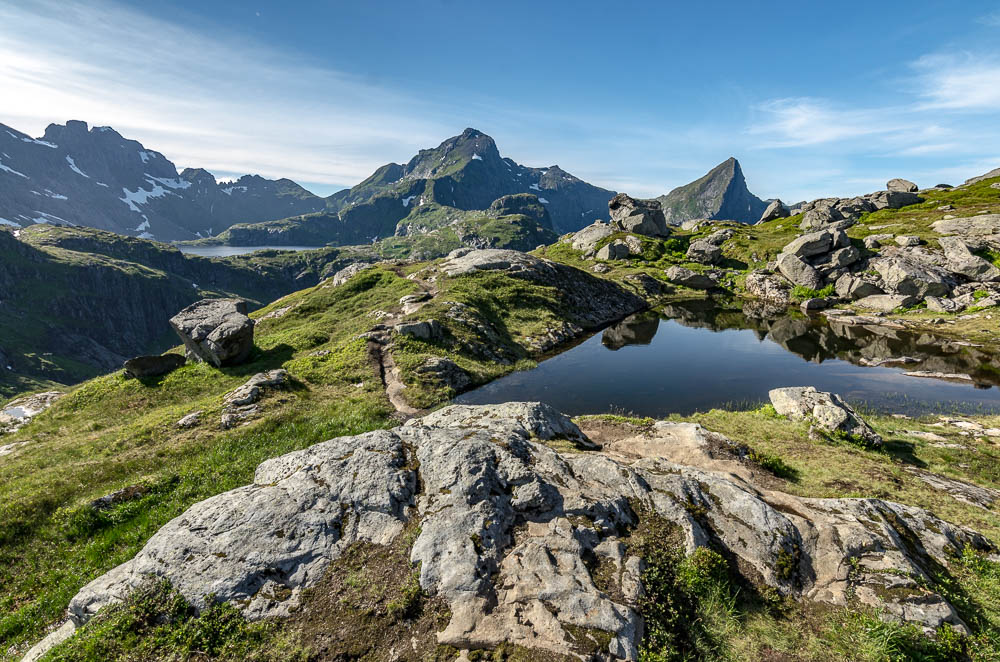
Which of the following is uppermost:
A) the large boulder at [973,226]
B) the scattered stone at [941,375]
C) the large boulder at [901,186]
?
the large boulder at [901,186]

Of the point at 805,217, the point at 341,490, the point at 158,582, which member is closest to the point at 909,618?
the point at 341,490

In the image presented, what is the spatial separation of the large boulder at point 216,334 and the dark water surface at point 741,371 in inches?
909

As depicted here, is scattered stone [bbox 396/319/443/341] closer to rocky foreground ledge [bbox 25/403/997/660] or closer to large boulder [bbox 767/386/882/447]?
rocky foreground ledge [bbox 25/403/997/660]

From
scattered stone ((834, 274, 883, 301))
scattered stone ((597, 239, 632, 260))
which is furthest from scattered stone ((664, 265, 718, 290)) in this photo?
Result: scattered stone ((834, 274, 883, 301))

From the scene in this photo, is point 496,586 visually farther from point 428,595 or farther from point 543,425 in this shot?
point 543,425

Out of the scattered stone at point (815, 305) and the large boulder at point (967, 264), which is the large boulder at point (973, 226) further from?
the scattered stone at point (815, 305)

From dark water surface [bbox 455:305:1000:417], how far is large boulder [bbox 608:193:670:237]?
71.6m

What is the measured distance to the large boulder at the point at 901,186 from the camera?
12736 cm

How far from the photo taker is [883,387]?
121 ft

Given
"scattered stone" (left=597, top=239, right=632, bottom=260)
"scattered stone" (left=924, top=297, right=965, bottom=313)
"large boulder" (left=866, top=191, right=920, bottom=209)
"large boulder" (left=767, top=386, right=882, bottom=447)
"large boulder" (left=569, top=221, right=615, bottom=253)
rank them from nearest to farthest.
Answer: "large boulder" (left=767, top=386, right=882, bottom=447) → "scattered stone" (left=924, top=297, right=965, bottom=313) → "scattered stone" (left=597, top=239, right=632, bottom=260) → "large boulder" (left=866, top=191, right=920, bottom=209) → "large boulder" (left=569, top=221, right=615, bottom=253)

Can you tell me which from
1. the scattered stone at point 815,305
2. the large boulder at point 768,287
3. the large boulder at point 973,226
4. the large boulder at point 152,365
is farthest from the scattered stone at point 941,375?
the large boulder at point 152,365

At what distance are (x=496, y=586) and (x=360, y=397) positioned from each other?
2504 cm

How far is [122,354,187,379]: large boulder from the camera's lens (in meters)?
34.2

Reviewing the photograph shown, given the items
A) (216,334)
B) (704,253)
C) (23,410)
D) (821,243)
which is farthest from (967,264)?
(23,410)
